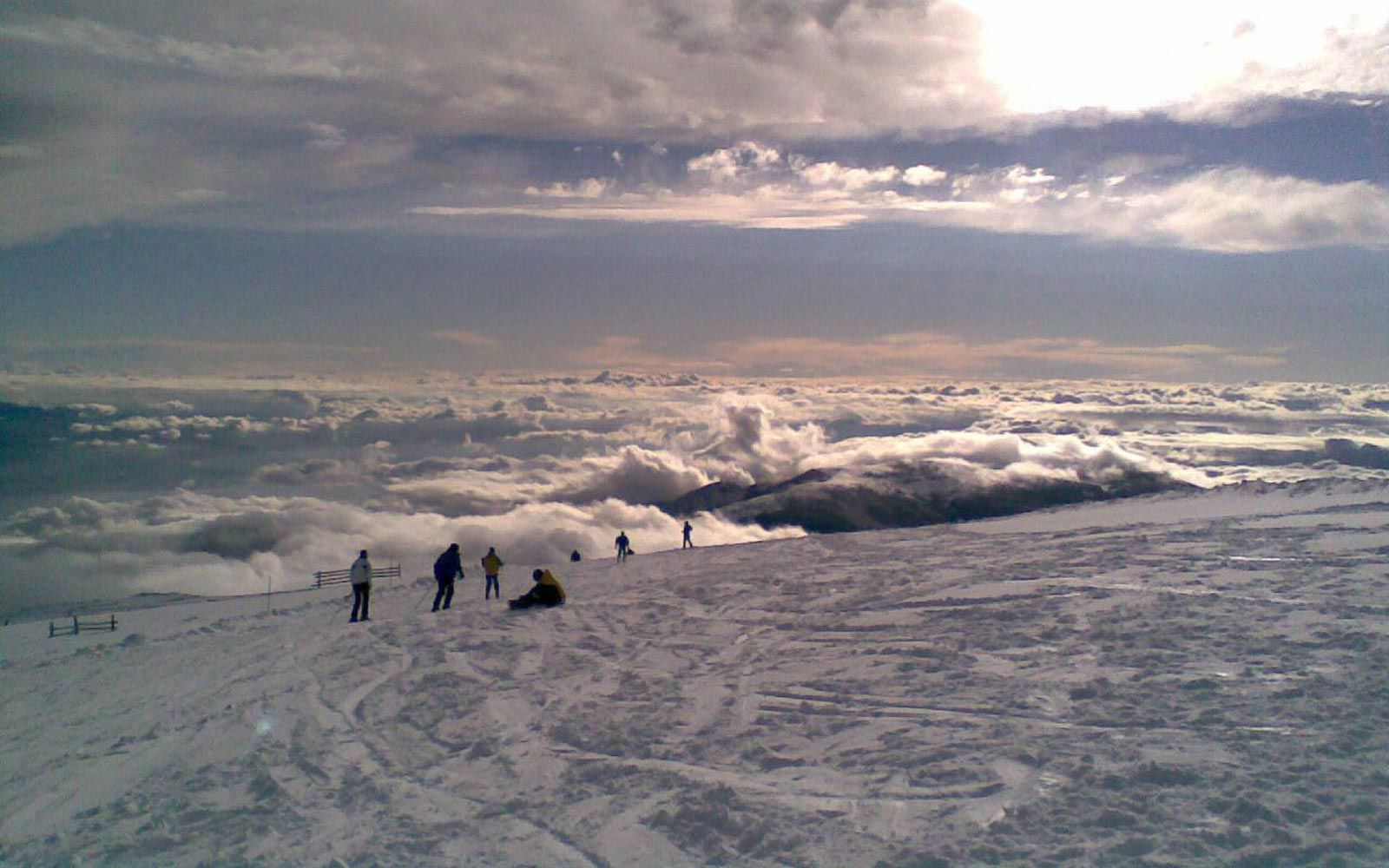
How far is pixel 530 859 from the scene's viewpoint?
24.9ft

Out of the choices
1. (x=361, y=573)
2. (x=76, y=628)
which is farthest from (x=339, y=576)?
(x=361, y=573)

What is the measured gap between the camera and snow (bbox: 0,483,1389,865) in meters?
7.75

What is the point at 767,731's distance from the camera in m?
10.9

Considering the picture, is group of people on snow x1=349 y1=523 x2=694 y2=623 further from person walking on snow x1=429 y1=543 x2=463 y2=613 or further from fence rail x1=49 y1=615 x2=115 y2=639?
fence rail x1=49 y1=615 x2=115 y2=639

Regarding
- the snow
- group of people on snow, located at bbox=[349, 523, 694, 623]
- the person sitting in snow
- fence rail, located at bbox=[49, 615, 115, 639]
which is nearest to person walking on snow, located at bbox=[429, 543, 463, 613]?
group of people on snow, located at bbox=[349, 523, 694, 623]

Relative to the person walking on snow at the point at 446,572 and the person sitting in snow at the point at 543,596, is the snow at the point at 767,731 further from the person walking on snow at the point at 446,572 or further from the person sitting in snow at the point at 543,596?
the person walking on snow at the point at 446,572

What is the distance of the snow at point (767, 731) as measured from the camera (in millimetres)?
7750

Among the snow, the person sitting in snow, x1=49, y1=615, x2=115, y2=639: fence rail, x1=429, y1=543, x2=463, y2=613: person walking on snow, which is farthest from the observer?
x1=49, y1=615, x2=115, y2=639: fence rail

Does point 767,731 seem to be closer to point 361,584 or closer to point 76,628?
point 361,584

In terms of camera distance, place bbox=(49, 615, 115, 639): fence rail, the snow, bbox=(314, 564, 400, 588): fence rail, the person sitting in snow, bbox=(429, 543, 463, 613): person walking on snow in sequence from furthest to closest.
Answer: bbox=(314, 564, 400, 588): fence rail
bbox=(49, 615, 115, 639): fence rail
bbox=(429, 543, 463, 613): person walking on snow
the person sitting in snow
the snow

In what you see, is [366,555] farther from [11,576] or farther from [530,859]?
[11,576]

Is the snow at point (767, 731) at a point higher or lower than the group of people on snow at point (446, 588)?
higher

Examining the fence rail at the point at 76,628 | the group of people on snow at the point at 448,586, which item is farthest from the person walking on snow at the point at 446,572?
the fence rail at the point at 76,628

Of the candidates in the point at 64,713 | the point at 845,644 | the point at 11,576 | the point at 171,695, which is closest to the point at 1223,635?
the point at 845,644
